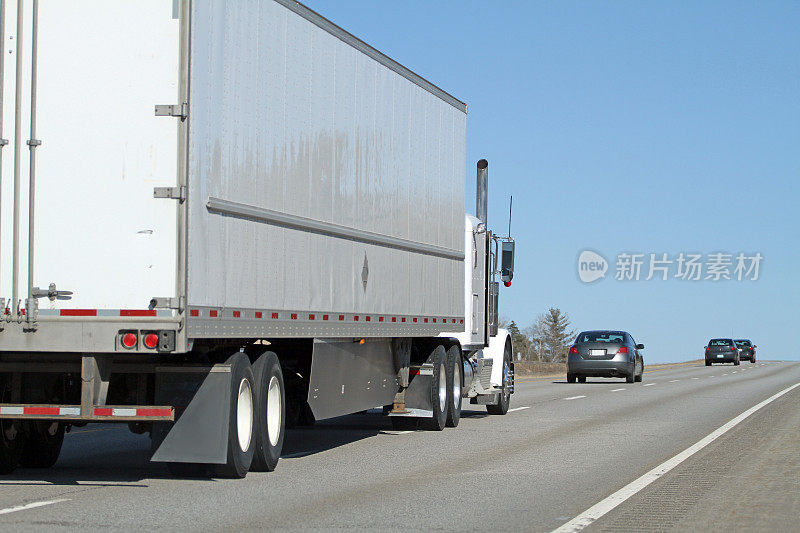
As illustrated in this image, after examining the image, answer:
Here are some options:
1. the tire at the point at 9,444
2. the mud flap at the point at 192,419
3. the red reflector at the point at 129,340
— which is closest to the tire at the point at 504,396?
the tire at the point at 9,444

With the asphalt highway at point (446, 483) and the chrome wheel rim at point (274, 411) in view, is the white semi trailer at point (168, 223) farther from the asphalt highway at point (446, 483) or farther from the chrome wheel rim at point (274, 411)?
the asphalt highway at point (446, 483)

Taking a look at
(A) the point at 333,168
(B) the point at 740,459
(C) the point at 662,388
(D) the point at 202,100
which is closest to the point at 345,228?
(A) the point at 333,168

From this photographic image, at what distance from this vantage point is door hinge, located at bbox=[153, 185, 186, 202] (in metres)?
9.90

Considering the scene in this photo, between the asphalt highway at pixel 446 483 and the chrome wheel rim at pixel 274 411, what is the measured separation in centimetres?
38

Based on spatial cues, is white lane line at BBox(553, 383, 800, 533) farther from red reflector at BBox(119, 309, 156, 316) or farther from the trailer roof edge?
the trailer roof edge

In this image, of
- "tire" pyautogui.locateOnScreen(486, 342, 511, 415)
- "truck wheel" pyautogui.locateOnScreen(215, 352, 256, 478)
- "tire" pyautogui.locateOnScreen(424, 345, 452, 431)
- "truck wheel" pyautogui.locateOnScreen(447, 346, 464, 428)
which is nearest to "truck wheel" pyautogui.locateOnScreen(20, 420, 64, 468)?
"truck wheel" pyautogui.locateOnScreen(215, 352, 256, 478)

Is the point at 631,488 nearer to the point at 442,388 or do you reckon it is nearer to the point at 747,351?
the point at 442,388

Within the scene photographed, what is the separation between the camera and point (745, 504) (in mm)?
9938

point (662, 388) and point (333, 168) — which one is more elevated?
point (333, 168)

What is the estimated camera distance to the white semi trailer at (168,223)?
9.93 meters

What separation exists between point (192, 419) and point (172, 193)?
1937mm

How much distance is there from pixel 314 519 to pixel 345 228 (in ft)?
16.4

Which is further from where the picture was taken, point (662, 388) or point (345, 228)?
point (662, 388)

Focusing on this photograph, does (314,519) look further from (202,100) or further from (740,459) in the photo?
(740,459)
